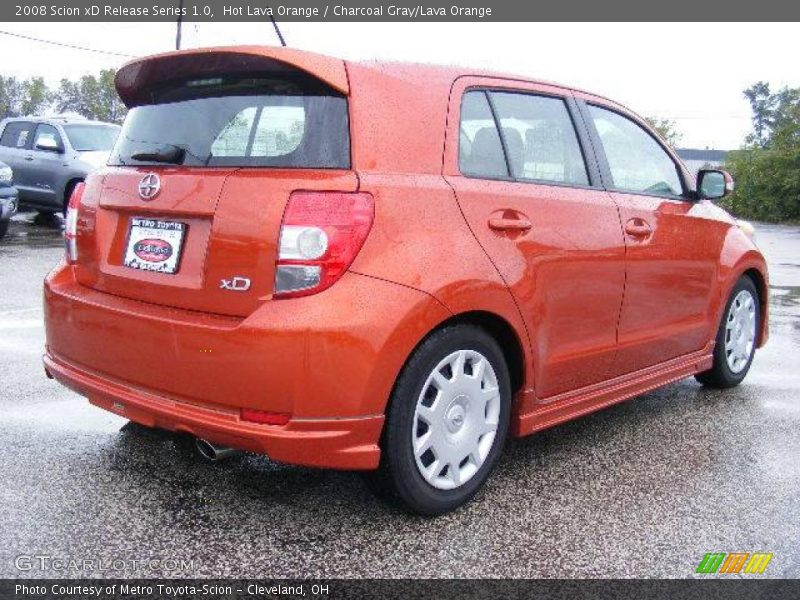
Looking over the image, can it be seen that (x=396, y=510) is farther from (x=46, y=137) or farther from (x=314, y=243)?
(x=46, y=137)

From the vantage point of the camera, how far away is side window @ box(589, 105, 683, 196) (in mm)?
3871

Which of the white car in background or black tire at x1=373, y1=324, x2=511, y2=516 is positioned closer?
black tire at x1=373, y1=324, x2=511, y2=516

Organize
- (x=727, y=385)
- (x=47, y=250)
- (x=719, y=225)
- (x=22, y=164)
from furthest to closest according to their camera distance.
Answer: (x=22, y=164) < (x=47, y=250) < (x=727, y=385) < (x=719, y=225)

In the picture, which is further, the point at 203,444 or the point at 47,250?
the point at 47,250

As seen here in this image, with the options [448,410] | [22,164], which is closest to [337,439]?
[448,410]

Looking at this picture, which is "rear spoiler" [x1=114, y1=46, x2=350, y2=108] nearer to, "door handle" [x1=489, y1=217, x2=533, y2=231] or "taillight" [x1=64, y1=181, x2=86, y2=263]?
"taillight" [x1=64, y1=181, x2=86, y2=263]

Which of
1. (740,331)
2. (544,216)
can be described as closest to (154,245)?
(544,216)

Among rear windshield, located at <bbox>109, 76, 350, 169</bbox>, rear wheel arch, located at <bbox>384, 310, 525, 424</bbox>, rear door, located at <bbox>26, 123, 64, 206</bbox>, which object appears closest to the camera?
rear windshield, located at <bbox>109, 76, 350, 169</bbox>

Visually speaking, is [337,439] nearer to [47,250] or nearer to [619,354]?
[619,354]

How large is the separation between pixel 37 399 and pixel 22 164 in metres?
11.7

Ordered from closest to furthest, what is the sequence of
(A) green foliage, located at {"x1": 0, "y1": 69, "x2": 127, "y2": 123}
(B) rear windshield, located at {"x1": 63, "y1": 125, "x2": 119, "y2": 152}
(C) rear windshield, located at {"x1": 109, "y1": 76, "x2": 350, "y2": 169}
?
1. (C) rear windshield, located at {"x1": 109, "y1": 76, "x2": 350, "y2": 169}
2. (B) rear windshield, located at {"x1": 63, "y1": 125, "x2": 119, "y2": 152}
3. (A) green foliage, located at {"x1": 0, "y1": 69, "x2": 127, "y2": 123}

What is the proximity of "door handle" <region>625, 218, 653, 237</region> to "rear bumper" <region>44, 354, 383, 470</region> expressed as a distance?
5.69 ft

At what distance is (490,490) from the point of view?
3285mm

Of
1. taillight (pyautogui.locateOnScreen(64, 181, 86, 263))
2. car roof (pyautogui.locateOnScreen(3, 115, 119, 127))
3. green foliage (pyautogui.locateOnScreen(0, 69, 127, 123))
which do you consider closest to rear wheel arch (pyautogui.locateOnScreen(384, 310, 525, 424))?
taillight (pyautogui.locateOnScreen(64, 181, 86, 263))
